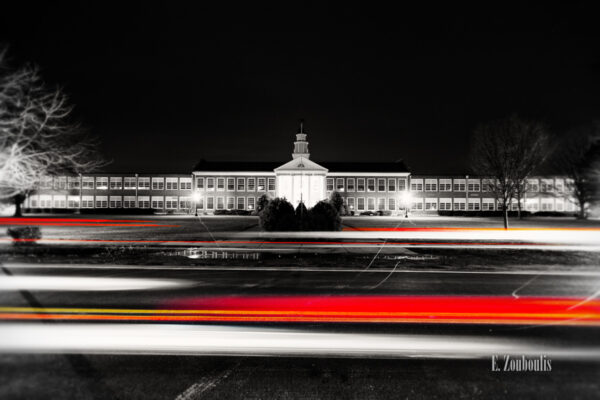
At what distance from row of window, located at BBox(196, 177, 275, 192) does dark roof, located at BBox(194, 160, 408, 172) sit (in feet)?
7.39

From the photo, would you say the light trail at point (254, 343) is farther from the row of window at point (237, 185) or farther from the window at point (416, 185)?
the window at point (416, 185)

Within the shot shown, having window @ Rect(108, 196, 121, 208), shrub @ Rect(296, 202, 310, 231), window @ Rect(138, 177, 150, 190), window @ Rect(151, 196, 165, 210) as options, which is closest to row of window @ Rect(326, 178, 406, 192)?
window @ Rect(151, 196, 165, 210)

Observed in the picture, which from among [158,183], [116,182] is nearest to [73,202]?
[116,182]

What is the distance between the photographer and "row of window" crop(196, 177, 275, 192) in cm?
8250

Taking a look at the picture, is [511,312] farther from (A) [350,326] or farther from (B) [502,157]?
(B) [502,157]

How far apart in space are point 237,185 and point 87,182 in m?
30.9

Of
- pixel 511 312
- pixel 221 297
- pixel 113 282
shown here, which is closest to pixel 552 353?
pixel 511 312

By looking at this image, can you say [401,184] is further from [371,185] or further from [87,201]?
[87,201]

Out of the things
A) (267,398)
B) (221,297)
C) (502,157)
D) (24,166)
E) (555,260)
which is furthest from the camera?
(502,157)

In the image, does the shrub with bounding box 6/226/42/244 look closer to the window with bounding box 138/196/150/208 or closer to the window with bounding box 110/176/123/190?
the window with bounding box 138/196/150/208

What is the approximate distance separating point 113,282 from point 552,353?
362 inches

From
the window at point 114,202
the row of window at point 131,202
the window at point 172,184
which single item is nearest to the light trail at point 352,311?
the row of window at point 131,202

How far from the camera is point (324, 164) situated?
292 feet

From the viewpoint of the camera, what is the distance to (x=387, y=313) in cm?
702
